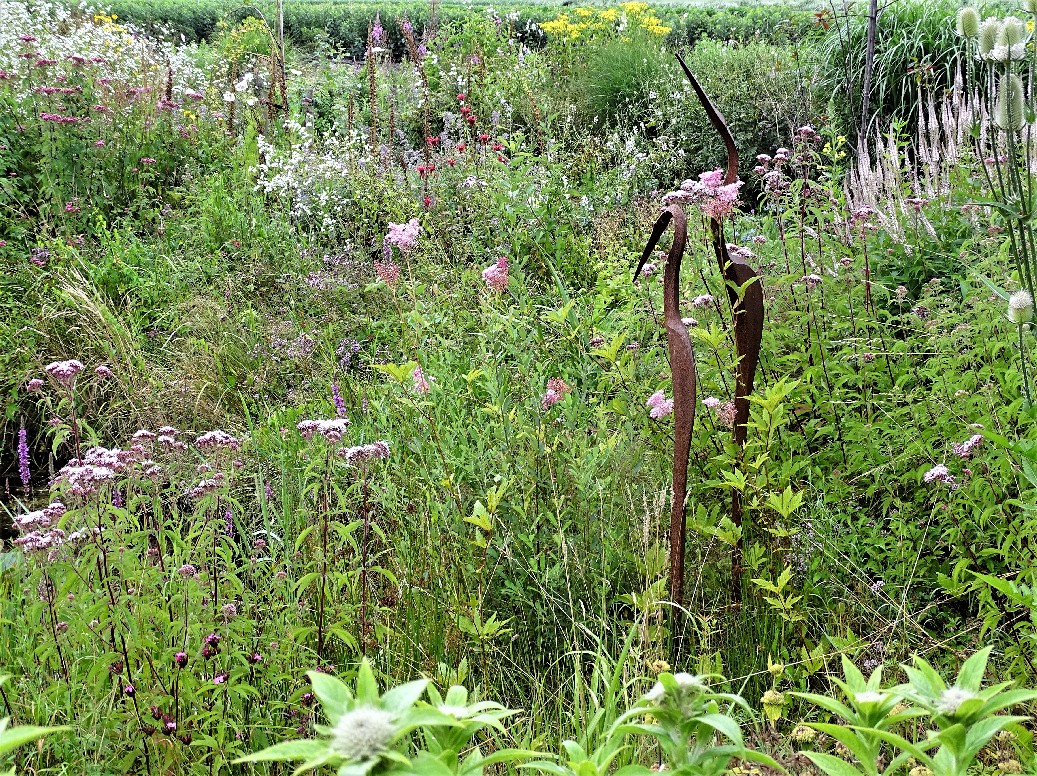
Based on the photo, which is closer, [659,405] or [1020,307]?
[1020,307]

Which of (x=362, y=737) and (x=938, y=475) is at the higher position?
(x=362, y=737)

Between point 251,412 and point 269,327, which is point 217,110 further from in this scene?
point 251,412

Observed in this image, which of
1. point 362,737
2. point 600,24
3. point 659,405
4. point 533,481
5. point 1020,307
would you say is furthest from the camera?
point 600,24

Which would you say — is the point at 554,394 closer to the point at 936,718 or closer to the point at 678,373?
the point at 678,373

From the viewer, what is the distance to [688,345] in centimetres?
198

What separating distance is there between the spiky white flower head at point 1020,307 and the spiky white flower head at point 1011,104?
362 millimetres

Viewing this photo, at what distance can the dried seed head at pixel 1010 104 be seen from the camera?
6.24 feet

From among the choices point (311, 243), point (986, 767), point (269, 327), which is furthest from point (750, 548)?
point (311, 243)

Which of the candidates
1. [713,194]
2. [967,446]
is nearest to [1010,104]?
[713,194]

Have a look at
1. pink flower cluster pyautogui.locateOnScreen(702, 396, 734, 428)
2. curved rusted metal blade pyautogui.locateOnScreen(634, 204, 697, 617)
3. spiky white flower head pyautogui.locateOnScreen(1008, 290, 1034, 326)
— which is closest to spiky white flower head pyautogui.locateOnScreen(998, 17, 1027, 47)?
spiky white flower head pyautogui.locateOnScreen(1008, 290, 1034, 326)

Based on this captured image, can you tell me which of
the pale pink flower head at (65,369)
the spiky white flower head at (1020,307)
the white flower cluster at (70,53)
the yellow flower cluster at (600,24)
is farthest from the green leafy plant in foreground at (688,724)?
the yellow flower cluster at (600,24)

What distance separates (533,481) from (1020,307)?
129 cm

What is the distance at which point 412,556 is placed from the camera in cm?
270

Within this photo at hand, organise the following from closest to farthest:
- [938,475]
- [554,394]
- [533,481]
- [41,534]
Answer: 1. [41,534]
2. [938,475]
3. [533,481]
4. [554,394]
